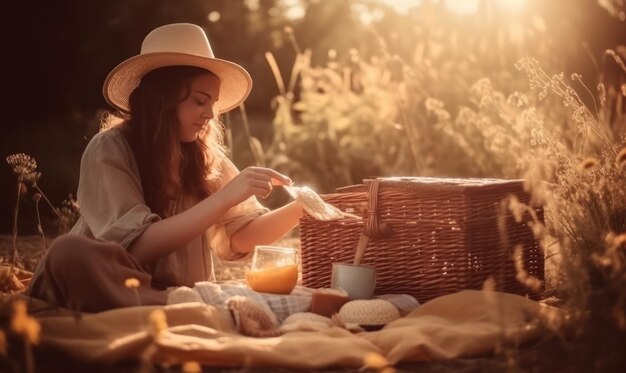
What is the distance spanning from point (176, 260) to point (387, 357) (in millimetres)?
1195

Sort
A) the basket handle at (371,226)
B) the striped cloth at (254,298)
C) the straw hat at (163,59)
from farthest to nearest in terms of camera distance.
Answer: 1. the straw hat at (163,59)
2. the basket handle at (371,226)
3. the striped cloth at (254,298)

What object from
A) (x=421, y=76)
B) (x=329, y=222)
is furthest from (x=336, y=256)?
(x=421, y=76)

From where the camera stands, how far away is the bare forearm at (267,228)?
3857 millimetres

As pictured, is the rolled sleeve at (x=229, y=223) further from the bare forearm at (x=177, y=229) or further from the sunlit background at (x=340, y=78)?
the sunlit background at (x=340, y=78)

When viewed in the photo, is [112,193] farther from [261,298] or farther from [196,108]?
[261,298]

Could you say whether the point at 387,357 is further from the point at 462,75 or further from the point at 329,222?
the point at 462,75

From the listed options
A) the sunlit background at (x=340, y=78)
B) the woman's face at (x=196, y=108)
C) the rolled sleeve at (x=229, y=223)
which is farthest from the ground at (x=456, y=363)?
the sunlit background at (x=340, y=78)

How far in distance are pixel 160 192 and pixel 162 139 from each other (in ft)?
0.70

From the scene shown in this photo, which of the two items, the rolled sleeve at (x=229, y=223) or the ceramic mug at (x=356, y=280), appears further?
the rolled sleeve at (x=229, y=223)

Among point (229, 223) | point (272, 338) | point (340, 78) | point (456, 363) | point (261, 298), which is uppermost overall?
point (340, 78)

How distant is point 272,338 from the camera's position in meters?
2.84

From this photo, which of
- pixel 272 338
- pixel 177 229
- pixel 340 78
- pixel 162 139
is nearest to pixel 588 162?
pixel 272 338

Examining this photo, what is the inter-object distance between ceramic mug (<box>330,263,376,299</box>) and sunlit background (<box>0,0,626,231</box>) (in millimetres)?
3007

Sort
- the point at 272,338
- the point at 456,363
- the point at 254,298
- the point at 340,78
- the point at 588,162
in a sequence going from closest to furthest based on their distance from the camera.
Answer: the point at 456,363 → the point at 272,338 → the point at 588,162 → the point at 254,298 → the point at 340,78
